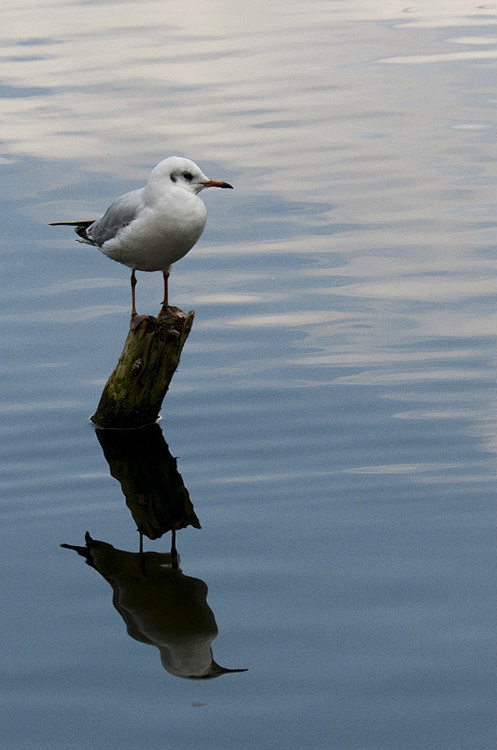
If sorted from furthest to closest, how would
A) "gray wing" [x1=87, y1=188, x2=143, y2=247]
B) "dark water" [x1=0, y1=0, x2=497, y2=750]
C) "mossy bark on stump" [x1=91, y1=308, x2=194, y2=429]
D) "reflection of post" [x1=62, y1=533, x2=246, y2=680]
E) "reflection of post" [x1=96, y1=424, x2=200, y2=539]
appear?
"mossy bark on stump" [x1=91, y1=308, x2=194, y2=429] → "gray wing" [x1=87, y1=188, x2=143, y2=247] → "reflection of post" [x1=96, y1=424, x2=200, y2=539] → "reflection of post" [x1=62, y1=533, x2=246, y2=680] → "dark water" [x1=0, y1=0, x2=497, y2=750]

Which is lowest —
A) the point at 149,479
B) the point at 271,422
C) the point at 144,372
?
the point at 149,479

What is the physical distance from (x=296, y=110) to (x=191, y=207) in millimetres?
9267

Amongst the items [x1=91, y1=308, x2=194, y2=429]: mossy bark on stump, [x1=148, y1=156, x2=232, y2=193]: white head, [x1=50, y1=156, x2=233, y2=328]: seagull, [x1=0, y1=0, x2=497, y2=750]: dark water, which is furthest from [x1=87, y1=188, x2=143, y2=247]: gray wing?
[x1=0, y1=0, x2=497, y2=750]: dark water

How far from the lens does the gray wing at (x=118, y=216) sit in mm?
8758

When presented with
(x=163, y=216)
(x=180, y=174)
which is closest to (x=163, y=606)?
(x=163, y=216)

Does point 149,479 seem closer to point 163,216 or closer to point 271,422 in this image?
point 271,422

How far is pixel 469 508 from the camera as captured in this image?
26.2ft

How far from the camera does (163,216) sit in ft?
27.8

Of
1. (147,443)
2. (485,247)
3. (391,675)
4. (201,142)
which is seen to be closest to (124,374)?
→ (147,443)

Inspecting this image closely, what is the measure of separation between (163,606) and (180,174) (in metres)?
2.97

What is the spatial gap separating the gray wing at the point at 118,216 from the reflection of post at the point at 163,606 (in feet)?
7.29

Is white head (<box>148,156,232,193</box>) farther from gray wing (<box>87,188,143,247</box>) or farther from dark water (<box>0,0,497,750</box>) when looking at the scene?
dark water (<box>0,0,497,750</box>)

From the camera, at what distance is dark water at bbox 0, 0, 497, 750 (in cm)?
633

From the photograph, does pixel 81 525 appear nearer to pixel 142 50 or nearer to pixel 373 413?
pixel 373 413
